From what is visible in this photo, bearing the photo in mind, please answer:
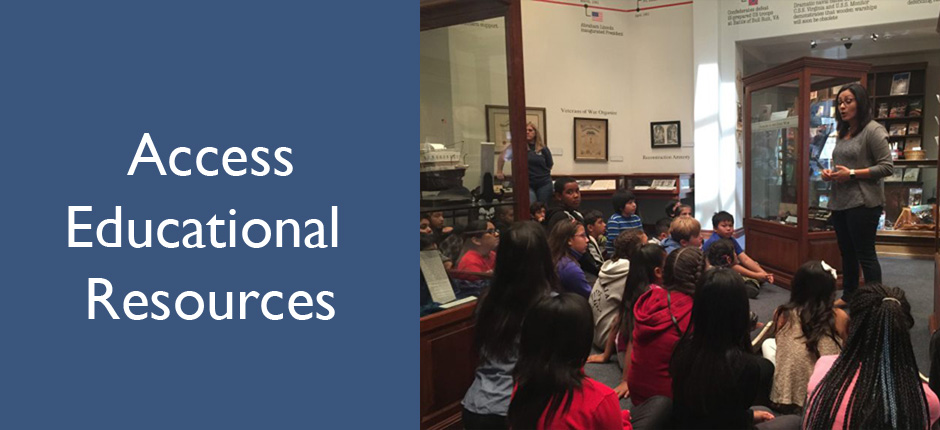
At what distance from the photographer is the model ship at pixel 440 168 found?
2945 millimetres

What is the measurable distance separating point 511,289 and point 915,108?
32.8 feet

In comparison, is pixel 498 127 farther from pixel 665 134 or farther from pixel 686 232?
pixel 665 134

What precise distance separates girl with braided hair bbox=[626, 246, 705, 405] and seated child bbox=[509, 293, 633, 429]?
93cm

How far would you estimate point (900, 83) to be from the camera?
980 cm

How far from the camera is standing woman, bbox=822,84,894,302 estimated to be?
4.12 metres

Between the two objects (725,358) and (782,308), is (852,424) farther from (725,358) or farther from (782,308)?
(782,308)

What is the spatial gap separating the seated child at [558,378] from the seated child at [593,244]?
3.15 metres

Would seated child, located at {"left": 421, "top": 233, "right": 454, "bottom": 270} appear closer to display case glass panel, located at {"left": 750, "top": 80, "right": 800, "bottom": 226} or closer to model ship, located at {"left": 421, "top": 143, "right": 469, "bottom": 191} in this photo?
model ship, located at {"left": 421, "top": 143, "right": 469, "bottom": 191}

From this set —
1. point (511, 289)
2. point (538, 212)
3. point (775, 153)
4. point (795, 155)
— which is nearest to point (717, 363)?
point (511, 289)

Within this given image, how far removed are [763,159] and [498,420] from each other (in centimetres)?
453

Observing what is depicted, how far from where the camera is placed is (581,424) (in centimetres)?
166

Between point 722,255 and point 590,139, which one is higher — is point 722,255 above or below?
below

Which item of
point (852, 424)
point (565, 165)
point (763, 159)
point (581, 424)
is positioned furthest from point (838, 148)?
point (565, 165)

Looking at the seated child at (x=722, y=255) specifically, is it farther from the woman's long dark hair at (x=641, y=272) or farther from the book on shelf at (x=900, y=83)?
the book on shelf at (x=900, y=83)
